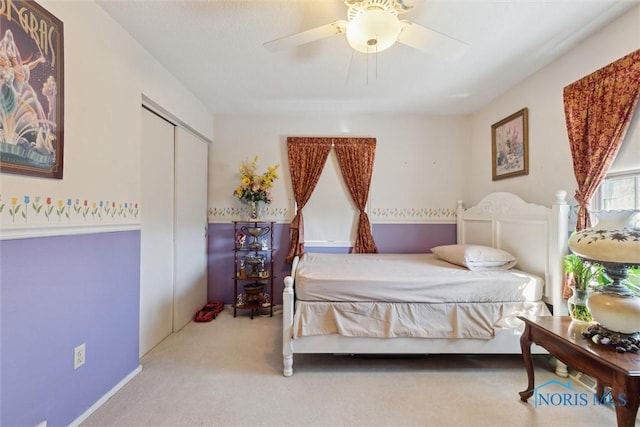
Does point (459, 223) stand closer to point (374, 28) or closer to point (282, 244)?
point (282, 244)

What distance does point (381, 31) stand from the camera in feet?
4.37

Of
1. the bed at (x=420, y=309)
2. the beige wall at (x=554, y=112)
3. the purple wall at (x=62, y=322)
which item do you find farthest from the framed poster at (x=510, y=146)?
the purple wall at (x=62, y=322)

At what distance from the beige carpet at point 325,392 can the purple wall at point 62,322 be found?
239 mm

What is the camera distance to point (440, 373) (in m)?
2.08

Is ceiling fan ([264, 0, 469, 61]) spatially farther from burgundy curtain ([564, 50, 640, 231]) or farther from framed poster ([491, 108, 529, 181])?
framed poster ([491, 108, 529, 181])

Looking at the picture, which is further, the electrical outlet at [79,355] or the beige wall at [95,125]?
the electrical outlet at [79,355]

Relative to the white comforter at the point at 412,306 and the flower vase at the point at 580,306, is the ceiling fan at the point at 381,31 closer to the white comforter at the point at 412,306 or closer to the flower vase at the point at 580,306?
the white comforter at the point at 412,306

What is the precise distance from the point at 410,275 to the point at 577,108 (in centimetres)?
177

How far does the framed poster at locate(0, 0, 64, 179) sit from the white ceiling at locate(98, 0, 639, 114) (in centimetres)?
52

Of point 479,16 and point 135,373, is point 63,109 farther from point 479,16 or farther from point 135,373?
point 479,16

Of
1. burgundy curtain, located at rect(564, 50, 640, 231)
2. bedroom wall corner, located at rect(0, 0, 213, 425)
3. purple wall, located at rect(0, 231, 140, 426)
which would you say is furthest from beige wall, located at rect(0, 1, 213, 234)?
burgundy curtain, located at rect(564, 50, 640, 231)

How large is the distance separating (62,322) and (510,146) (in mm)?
3855

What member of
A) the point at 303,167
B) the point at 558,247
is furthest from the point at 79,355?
the point at 558,247

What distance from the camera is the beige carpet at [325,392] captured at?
63.1 inches
